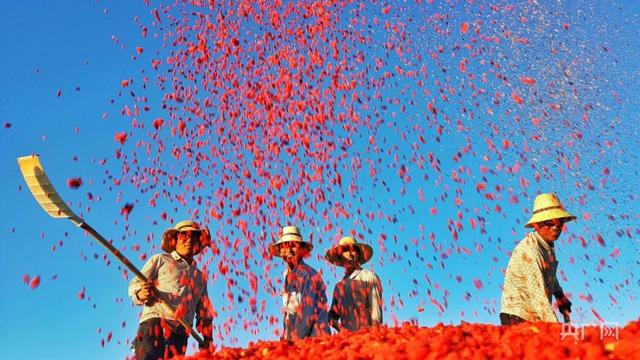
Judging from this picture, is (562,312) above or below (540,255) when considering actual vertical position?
below

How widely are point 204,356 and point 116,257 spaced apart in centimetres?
193

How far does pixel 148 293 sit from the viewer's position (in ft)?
18.1

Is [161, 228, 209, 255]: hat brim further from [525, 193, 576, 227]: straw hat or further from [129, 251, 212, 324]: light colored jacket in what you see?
[525, 193, 576, 227]: straw hat

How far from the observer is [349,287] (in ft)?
22.1

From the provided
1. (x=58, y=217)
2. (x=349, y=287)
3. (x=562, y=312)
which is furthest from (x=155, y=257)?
(x=562, y=312)

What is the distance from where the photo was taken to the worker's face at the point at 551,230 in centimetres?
557

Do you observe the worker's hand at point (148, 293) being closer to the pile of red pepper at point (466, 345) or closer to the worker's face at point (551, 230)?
the pile of red pepper at point (466, 345)

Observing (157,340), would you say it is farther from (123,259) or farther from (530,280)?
(530,280)

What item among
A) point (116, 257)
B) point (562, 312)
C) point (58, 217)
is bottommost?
point (562, 312)

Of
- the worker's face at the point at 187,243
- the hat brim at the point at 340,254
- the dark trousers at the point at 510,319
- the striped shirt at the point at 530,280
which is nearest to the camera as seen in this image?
the striped shirt at the point at 530,280

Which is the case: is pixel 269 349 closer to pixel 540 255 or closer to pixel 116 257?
pixel 116 257
